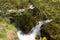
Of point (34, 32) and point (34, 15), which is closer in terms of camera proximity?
point (34, 32)

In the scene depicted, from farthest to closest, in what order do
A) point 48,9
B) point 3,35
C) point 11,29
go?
point 11,29
point 48,9
point 3,35

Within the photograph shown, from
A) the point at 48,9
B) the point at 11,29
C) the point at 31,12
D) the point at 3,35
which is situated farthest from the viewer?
the point at 31,12

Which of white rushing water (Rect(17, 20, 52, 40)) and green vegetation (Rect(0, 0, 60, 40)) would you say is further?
white rushing water (Rect(17, 20, 52, 40))

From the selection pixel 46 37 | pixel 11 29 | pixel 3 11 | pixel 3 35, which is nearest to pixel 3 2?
pixel 3 11

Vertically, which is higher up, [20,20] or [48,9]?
[20,20]

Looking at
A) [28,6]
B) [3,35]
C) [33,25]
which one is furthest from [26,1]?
[3,35]

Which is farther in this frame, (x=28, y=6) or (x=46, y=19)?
(x=28, y=6)

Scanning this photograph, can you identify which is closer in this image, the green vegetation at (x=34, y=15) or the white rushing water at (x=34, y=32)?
the green vegetation at (x=34, y=15)

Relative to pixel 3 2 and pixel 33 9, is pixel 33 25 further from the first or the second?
pixel 3 2

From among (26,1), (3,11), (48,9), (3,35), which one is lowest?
(3,35)

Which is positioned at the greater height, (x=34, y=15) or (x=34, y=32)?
(x=34, y=15)
